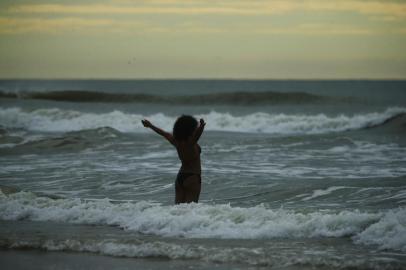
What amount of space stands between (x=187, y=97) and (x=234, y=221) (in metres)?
41.2

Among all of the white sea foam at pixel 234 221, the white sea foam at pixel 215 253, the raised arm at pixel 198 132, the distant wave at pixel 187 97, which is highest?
the distant wave at pixel 187 97

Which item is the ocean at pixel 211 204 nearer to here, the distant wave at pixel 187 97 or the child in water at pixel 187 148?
the child in water at pixel 187 148

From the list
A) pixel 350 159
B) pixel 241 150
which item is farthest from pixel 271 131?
pixel 350 159

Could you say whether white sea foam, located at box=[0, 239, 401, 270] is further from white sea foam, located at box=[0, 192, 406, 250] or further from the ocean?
white sea foam, located at box=[0, 192, 406, 250]

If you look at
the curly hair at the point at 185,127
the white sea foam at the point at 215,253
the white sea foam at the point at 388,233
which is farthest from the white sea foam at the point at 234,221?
the curly hair at the point at 185,127

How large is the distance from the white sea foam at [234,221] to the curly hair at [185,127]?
39.4 inches

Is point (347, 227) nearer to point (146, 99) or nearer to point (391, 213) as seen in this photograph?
point (391, 213)

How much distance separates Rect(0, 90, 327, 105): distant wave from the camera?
4650 centimetres

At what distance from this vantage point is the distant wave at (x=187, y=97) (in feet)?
153

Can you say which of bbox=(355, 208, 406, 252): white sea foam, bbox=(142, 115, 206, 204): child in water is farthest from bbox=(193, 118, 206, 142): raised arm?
bbox=(355, 208, 406, 252): white sea foam

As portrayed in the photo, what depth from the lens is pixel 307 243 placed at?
7.59 metres

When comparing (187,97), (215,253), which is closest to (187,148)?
(215,253)

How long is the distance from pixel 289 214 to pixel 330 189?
3.07 meters

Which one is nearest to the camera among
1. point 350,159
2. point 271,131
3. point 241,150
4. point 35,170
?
point 35,170
